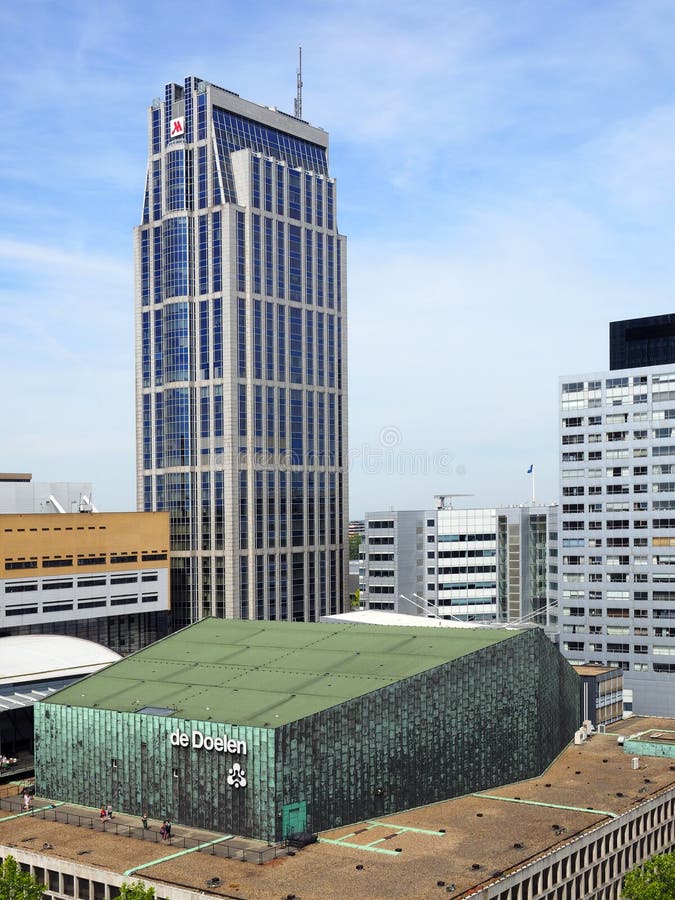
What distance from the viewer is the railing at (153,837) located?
294 ft

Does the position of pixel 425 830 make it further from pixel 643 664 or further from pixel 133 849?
pixel 643 664

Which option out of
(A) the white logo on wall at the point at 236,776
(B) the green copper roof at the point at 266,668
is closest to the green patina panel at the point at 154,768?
(A) the white logo on wall at the point at 236,776

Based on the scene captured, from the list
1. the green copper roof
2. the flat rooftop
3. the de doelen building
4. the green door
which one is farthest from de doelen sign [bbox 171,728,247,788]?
the flat rooftop

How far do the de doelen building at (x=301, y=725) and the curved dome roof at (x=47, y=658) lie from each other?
25.5 meters

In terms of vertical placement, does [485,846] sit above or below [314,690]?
below

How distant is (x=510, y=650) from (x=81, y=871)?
2006 inches

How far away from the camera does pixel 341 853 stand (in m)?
89.7

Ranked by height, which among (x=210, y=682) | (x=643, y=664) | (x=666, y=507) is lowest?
(x=643, y=664)

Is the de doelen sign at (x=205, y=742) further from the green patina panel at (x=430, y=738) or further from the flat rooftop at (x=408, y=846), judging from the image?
the flat rooftop at (x=408, y=846)

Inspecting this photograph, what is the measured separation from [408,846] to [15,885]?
1267 inches

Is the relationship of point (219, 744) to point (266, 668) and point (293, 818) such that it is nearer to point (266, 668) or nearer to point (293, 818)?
point (293, 818)

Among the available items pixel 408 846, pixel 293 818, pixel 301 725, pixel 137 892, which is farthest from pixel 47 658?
pixel 137 892

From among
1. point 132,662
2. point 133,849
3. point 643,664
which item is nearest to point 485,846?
point 133,849

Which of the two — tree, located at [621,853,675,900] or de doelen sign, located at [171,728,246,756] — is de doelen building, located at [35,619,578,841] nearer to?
de doelen sign, located at [171,728,246,756]
